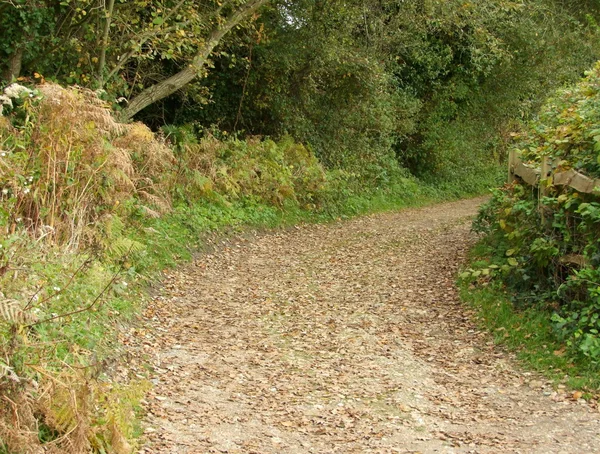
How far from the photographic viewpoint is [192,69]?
14031 mm

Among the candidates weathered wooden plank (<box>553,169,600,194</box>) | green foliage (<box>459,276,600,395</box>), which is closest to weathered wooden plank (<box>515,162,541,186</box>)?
weathered wooden plank (<box>553,169,600,194</box>)

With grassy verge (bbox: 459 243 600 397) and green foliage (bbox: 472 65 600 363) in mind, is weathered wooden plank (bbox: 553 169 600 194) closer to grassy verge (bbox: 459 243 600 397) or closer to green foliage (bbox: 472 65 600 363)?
green foliage (bbox: 472 65 600 363)

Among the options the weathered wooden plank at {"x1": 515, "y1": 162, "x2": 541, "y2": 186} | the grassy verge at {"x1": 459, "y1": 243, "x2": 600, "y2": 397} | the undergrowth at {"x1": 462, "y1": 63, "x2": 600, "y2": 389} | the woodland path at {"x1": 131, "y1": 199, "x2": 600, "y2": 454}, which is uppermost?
the weathered wooden plank at {"x1": 515, "y1": 162, "x2": 541, "y2": 186}

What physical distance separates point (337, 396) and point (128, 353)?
2.10m

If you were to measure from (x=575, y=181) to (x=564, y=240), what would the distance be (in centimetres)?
65

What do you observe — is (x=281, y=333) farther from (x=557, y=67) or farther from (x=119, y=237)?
(x=557, y=67)

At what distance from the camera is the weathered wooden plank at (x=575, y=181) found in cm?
734

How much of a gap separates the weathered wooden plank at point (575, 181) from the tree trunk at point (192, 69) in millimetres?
8018

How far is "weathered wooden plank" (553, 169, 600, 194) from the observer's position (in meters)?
7.34

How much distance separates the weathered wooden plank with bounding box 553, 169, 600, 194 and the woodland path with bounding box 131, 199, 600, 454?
195cm

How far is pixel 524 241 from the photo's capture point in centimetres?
868

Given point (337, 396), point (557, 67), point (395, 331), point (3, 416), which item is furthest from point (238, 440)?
point (557, 67)

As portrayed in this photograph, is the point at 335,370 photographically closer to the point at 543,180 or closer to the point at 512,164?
the point at 543,180

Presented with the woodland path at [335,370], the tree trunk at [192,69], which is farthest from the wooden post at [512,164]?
the tree trunk at [192,69]
